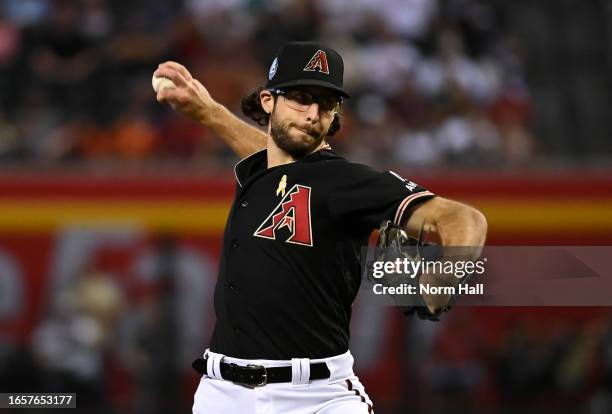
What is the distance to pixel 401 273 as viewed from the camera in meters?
4.04

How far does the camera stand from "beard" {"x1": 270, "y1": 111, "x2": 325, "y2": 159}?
14.6 feet

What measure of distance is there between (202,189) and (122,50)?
239cm

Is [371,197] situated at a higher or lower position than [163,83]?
lower

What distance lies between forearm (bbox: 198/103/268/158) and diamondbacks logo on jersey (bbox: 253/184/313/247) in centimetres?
86

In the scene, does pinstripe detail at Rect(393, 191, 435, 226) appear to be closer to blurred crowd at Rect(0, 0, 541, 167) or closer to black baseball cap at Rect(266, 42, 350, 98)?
black baseball cap at Rect(266, 42, 350, 98)

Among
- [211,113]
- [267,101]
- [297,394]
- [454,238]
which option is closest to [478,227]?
[454,238]

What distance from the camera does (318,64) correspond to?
441cm

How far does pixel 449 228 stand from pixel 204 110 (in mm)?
1932

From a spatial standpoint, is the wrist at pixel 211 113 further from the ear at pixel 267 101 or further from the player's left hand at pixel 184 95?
the ear at pixel 267 101

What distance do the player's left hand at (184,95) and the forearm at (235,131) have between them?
0.05 ft

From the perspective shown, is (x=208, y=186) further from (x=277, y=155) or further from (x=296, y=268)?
(x=296, y=268)

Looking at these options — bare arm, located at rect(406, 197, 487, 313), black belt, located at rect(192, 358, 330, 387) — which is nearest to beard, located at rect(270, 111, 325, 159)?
bare arm, located at rect(406, 197, 487, 313)

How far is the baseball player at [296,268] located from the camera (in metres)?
4.37

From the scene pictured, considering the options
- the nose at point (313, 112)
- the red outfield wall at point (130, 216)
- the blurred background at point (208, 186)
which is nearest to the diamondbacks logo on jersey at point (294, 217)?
the nose at point (313, 112)
